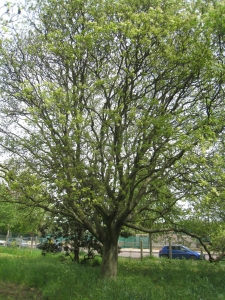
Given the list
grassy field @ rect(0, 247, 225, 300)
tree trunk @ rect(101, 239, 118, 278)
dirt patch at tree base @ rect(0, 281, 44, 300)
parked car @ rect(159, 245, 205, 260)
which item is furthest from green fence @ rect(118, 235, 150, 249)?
dirt patch at tree base @ rect(0, 281, 44, 300)

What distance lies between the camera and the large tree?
9117 mm

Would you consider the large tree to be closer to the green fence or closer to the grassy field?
the grassy field

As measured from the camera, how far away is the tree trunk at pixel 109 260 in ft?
36.0

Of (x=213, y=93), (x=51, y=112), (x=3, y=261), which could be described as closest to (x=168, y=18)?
(x=213, y=93)

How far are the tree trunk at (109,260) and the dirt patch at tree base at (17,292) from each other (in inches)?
91.6

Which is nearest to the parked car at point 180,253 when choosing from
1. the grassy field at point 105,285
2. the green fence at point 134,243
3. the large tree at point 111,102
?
the green fence at point 134,243

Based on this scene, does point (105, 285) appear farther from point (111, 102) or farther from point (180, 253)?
point (180, 253)

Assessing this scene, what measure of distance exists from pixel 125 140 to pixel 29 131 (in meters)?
3.56

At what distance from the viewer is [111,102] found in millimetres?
11109

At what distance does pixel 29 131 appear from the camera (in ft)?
37.6

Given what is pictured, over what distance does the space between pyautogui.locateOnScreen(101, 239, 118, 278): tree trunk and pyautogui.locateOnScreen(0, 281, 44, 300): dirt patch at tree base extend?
7.63ft

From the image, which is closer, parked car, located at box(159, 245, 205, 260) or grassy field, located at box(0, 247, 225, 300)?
grassy field, located at box(0, 247, 225, 300)

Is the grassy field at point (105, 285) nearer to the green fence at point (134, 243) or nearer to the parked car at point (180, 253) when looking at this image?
the parked car at point (180, 253)

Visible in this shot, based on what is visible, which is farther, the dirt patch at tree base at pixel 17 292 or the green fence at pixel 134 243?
the green fence at pixel 134 243
